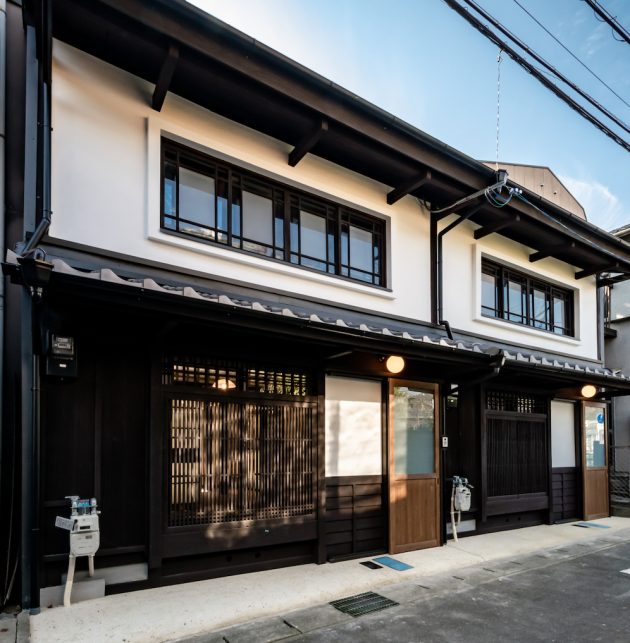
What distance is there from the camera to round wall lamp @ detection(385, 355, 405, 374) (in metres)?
6.98

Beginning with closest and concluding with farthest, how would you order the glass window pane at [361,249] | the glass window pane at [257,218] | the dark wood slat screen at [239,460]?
the dark wood slat screen at [239,460], the glass window pane at [257,218], the glass window pane at [361,249]

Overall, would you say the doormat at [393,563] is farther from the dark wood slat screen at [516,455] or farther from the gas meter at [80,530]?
the gas meter at [80,530]

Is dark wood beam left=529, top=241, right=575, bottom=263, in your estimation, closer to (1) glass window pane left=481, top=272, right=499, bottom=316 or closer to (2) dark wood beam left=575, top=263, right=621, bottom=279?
(1) glass window pane left=481, top=272, right=499, bottom=316

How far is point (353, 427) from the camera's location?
22.7 feet

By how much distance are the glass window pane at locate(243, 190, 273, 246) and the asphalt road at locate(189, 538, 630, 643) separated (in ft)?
14.6

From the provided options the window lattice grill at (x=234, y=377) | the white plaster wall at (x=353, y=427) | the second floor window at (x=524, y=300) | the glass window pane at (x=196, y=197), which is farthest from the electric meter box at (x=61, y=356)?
the second floor window at (x=524, y=300)

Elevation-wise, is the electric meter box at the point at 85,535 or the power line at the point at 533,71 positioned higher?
the power line at the point at 533,71

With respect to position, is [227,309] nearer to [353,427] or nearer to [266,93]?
[266,93]

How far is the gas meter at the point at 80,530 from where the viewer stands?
174 inches

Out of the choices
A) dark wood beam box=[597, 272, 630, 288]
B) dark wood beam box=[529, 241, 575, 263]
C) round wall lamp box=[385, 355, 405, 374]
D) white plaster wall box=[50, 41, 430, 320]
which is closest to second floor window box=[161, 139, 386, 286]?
white plaster wall box=[50, 41, 430, 320]

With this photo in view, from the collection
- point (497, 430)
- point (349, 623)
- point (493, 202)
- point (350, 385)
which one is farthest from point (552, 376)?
point (349, 623)

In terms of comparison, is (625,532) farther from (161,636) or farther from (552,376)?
(161,636)

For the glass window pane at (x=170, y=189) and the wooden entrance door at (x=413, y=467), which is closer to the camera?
the glass window pane at (x=170, y=189)

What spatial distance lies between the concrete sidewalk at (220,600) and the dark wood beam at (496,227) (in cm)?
545
